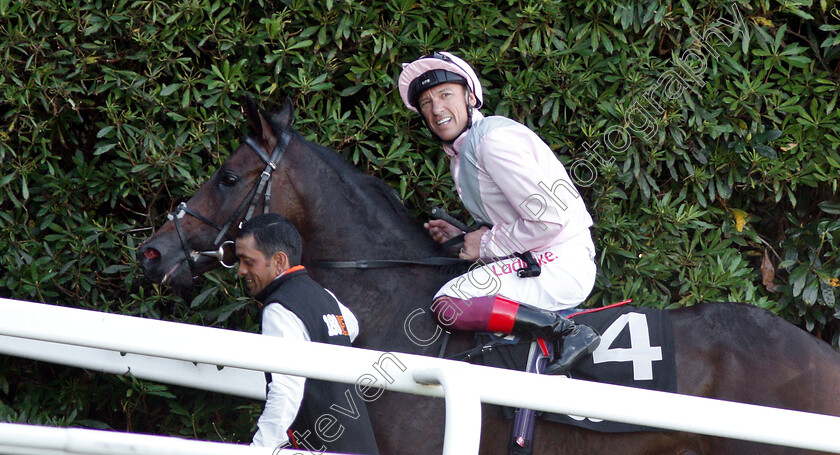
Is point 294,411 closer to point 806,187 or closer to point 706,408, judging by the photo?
point 706,408

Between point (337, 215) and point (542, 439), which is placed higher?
point (337, 215)

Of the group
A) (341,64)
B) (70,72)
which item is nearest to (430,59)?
(341,64)

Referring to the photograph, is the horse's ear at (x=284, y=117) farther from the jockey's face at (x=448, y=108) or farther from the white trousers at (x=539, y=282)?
the white trousers at (x=539, y=282)

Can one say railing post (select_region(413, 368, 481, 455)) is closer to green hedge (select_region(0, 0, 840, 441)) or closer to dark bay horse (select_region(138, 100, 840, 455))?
dark bay horse (select_region(138, 100, 840, 455))

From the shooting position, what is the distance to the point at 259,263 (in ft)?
9.45

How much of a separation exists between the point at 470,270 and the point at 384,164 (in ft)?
3.90

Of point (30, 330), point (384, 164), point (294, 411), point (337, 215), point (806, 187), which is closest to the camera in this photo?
point (30, 330)

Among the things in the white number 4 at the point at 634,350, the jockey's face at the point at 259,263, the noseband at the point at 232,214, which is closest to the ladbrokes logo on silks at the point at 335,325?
the jockey's face at the point at 259,263

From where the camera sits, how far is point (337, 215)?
10.7 ft

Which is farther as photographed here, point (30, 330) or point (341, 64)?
point (341, 64)

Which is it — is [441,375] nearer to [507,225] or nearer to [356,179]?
[507,225]

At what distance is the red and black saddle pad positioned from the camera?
9.68ft

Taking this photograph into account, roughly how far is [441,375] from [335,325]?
1433 millimetres

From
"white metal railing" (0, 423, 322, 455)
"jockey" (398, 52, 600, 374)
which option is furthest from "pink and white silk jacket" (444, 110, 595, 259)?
"white metal railing" (0, 423, 322, 455)
